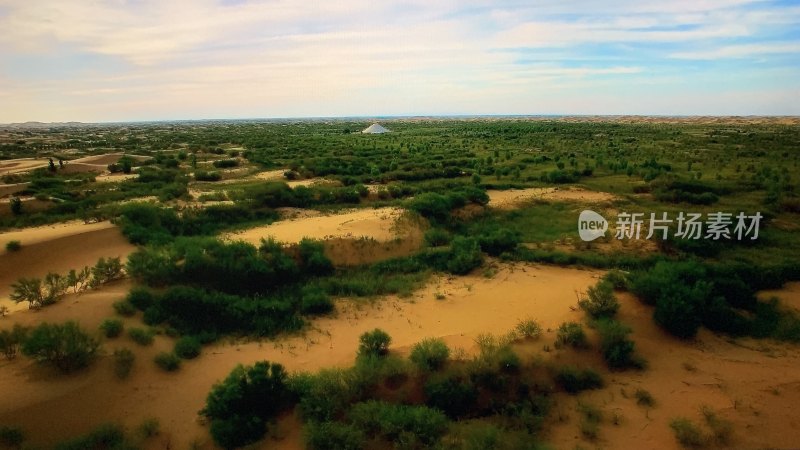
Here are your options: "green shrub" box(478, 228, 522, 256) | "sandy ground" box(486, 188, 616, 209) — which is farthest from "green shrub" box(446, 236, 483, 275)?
"sandy ground" box(486, 188, 616, 209)

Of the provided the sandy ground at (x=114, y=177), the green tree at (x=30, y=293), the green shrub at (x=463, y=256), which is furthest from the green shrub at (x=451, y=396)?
the sandy ground at (x=114, y=177)

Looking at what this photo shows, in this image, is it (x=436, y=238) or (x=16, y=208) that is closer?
(x=436, y=238)

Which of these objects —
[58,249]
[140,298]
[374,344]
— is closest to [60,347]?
[140,298]

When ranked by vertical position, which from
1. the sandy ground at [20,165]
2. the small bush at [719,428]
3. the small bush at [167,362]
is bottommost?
the small bush at [719,428]

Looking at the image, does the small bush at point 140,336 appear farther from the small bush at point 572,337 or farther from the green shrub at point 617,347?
the green shrub at point 617,347

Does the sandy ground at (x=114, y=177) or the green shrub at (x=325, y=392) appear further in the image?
the sandy ground at (x=114, y=177)

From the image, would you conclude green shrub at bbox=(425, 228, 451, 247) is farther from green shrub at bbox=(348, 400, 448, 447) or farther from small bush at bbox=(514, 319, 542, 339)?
green shrub at bbox=(348, 400, 448, 447)

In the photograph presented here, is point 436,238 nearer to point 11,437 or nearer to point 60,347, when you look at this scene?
point 60,347
